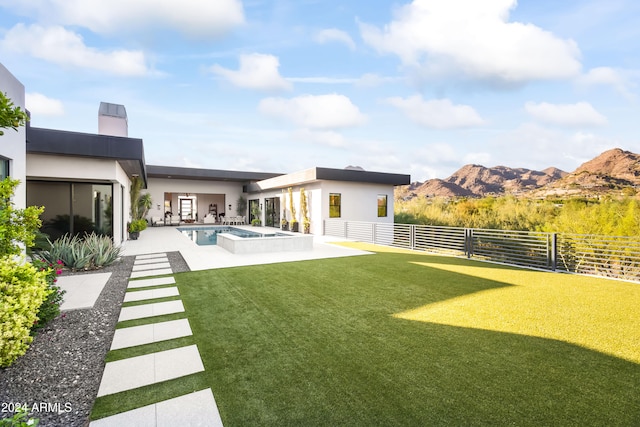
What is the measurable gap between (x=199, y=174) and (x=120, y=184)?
11.1 meters

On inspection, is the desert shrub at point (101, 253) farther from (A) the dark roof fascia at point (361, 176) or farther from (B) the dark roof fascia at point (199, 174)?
(B) the dark roof fascia at point (199, 174)

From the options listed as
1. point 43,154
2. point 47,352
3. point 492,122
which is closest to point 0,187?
point 47,352

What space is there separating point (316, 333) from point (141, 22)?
9606 millimetres

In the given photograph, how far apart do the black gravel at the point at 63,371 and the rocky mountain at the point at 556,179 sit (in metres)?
20.3

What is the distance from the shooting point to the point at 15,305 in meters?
2.47

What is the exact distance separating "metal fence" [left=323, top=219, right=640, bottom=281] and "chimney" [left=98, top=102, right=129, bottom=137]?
31.7 feet

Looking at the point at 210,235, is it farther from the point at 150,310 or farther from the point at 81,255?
the point at 150,310

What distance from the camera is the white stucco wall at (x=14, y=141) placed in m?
4.68

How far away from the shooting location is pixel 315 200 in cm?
1606

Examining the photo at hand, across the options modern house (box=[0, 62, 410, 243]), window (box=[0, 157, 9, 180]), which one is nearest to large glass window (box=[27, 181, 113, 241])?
modern house (box=[0, 62, 410, 243])

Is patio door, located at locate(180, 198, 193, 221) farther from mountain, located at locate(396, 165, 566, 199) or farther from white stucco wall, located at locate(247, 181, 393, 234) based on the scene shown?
mountain, located at locate(396, 165, 566, 199)

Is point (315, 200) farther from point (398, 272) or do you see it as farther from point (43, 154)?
point (43, 154)

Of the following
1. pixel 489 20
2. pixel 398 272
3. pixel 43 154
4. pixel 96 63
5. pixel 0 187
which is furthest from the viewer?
pixel 96 63

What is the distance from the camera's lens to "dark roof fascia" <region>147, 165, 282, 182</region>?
19734mm
